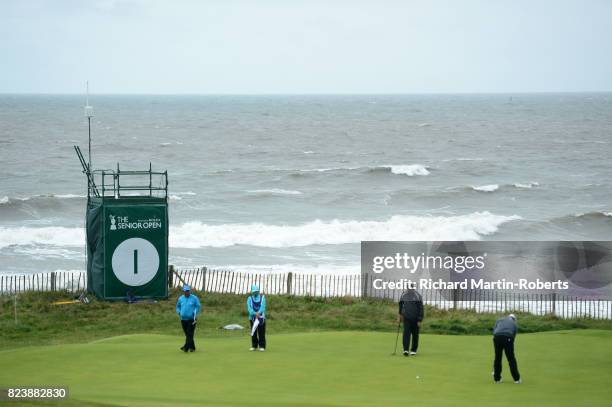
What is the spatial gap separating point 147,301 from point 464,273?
1322 centimetres

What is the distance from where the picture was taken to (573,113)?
186500 millimetres

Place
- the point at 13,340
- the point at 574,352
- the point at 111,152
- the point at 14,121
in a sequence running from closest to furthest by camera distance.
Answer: the point at 574,352 → the point at 13,340 → the point at 111,152 → the point at 14,121

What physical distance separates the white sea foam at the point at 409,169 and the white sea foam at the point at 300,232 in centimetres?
2450

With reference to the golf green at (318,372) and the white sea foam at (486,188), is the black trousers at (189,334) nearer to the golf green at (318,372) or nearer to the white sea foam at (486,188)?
the golf green at (318,372)

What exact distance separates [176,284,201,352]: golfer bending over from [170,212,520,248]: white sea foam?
99.7ft

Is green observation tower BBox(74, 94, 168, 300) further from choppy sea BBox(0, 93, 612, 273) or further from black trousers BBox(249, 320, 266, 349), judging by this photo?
choppy sea BBox(0, 93, 612, 273)

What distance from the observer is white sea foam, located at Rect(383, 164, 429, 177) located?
81.3 m

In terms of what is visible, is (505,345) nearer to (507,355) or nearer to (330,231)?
(507,355)

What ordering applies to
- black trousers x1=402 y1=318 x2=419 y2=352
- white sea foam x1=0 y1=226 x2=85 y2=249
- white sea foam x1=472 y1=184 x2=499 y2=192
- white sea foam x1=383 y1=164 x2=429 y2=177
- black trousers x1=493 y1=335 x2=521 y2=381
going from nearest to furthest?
black trousers x1=493 y1=335 x2=521 y2=381, black trousers x1=402 y1=318 x2=419 y2=352, white sea foam x1=0 y1=226 x2=85 y2=249, white sea foam x1=472 y1=184 x2=499 y2=192, white sea foam x1=383 y1=164 x2=429 y2=177

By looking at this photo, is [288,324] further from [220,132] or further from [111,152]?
[220,132]

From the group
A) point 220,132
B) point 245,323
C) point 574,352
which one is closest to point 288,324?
point 245,323

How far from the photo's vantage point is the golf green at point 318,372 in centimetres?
1362

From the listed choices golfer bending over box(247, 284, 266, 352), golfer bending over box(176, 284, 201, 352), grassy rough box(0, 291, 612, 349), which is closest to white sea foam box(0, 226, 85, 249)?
grassy rough box(0, 291, 612, 349)

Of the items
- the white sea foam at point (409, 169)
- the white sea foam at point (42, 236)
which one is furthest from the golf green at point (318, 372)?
the white sea foam at point (409, 169)
